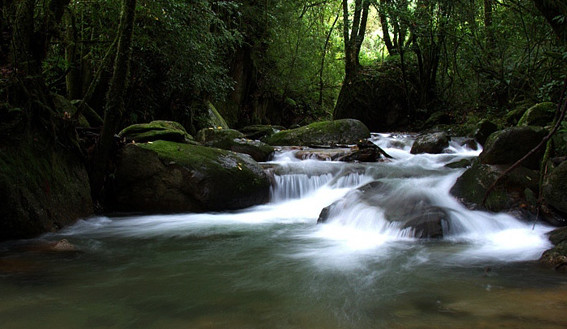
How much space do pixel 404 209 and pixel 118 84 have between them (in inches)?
166

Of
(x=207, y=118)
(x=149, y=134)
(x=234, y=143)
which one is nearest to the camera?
(x=149, y=134)

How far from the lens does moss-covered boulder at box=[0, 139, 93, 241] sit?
386cm

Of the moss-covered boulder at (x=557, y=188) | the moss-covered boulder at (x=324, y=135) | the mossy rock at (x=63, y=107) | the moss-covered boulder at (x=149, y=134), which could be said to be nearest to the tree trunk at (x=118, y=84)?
the mossy rock at (x=63, y=107)

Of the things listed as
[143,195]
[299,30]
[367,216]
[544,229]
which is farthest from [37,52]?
[299,30]

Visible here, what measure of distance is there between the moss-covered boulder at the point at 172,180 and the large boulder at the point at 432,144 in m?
5.81

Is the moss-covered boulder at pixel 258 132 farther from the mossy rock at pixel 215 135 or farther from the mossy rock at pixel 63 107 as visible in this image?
the mossy rock at pixel 63 107

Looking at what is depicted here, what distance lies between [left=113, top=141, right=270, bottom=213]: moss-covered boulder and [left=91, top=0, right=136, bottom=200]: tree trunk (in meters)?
0.44

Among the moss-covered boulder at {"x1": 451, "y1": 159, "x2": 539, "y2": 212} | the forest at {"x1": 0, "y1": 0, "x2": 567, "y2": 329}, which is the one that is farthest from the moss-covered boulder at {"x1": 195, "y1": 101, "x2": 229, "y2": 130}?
the moss-covered boulder at {"x1": 451, "y1": 159, "x2": 539, "y2": 212}

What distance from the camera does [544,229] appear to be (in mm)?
4363

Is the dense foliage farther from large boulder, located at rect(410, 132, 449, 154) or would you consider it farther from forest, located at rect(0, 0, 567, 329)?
large boulder, located at rect(410, 132, 449, 154)

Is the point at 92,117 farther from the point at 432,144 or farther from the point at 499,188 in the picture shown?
the point at 432,144

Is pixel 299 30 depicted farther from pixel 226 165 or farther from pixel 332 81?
pixel 226 165

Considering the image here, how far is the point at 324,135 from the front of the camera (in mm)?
11961

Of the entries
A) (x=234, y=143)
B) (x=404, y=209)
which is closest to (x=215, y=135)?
(x=234, y=143)
